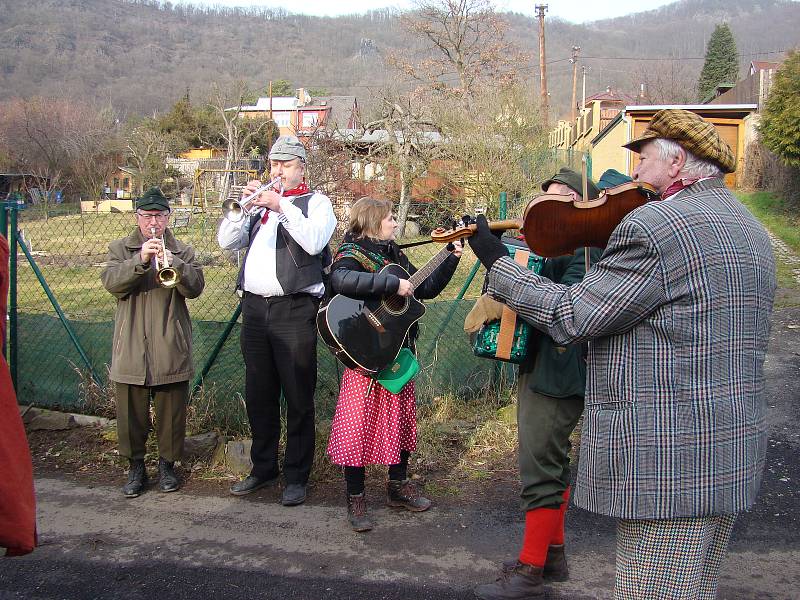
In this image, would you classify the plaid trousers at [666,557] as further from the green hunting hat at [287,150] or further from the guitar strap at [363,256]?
the green hunting hat at [287,150]

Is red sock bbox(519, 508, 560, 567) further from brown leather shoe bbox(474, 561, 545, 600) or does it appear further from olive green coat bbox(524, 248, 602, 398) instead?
olive green coat bbox(524, 248, 602, 398)

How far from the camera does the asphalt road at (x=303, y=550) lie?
132 inches

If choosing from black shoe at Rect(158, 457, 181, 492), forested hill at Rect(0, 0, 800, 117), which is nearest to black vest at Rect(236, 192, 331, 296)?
black shoe at Rect(158, 457, 181, 492)

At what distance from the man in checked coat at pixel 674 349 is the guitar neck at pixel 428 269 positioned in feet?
4.14

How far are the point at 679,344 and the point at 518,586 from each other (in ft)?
5.23

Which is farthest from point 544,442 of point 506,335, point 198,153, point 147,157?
point 198,153

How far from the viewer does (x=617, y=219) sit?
2326 millimetres

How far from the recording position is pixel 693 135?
2.15 m

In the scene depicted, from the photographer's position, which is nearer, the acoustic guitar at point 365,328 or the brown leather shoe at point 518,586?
the brown leather shoe at point 518,586

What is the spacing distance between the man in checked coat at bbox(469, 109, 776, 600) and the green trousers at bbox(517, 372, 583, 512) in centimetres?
85

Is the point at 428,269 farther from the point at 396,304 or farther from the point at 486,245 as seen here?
the point at 486,245

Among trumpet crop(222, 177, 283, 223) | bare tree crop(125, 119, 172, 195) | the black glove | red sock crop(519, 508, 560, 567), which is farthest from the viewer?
bare tree crop(125, 119, 172, 195)

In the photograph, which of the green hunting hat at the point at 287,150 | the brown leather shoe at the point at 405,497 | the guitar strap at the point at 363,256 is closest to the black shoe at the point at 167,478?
the brown leather shoe at the point at 405,497

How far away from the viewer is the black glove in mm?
2367
